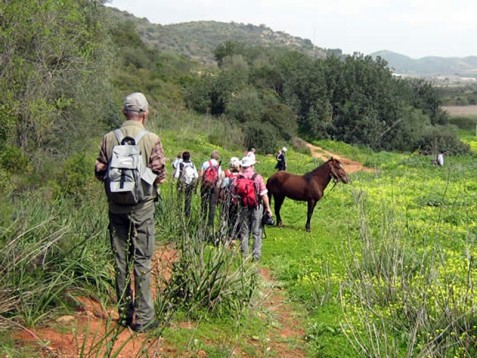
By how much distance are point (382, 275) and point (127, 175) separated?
3.76 m

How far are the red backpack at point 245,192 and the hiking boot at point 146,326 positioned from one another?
352cm

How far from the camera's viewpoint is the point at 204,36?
14312cm

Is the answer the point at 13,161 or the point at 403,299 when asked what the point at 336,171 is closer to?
the point at 13,161

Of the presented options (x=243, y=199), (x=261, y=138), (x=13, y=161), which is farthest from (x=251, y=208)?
(x=261, y=138)

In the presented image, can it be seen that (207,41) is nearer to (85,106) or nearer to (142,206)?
(85,106)

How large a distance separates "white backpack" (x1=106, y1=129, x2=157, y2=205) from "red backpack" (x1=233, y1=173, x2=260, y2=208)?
3561 mm

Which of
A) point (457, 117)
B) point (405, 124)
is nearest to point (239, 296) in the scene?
point (405, 124)

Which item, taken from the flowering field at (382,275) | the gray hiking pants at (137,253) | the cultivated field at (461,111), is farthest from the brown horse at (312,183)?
the cultivated field at (461,111)

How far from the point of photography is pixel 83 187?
34.0ft

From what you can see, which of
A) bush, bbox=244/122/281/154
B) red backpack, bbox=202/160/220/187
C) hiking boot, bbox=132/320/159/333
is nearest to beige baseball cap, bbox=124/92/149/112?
hiking boot, bbox=132/320/159/333

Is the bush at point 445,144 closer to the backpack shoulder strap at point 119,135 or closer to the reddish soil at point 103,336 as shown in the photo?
the reddish soil at point 103,336

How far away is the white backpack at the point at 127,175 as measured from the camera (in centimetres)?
481

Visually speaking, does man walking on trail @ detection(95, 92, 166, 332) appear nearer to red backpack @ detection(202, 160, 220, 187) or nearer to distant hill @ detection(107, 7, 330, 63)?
red backpack @ detection(202, 160, 220, 187)

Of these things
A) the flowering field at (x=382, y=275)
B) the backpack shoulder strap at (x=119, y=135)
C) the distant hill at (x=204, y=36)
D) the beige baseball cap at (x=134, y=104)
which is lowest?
the flowering field at (x=382, y=275)
